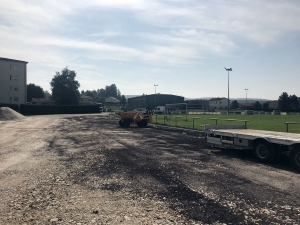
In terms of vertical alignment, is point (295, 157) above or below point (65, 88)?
below

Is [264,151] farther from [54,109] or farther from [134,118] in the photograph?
[54,109]

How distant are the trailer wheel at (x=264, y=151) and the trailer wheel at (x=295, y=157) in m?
0.78

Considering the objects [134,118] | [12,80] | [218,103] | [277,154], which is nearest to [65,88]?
[12,80]

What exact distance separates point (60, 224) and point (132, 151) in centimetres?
875

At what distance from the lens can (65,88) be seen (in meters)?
100

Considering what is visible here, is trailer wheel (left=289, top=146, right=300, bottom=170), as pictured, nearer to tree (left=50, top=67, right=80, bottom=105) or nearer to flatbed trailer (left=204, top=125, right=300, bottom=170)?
flatbed trailer (left=204, top=125, right=300, bottom=170)

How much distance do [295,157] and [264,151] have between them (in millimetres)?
1409

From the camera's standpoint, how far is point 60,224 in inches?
217

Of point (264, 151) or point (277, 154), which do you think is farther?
point (264, 151)

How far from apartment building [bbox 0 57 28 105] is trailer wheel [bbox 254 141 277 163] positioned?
253ft

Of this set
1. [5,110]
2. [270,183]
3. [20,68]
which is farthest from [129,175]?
[20,68]

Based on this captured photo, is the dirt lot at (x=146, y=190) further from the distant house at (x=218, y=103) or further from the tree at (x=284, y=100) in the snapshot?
the distant house at (x=218, y=103)

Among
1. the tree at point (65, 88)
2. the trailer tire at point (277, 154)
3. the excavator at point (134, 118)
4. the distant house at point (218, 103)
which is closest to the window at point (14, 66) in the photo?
the tree at point (65, 88)

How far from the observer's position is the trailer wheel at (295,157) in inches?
402
